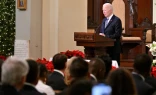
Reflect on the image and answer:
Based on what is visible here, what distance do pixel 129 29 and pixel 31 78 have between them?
37.0ft

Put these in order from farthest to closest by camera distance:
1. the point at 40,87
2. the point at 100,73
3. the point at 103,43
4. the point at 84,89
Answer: the point at 103,43 < the point at 100,73 < the point at 40,87 < the point at 84,89

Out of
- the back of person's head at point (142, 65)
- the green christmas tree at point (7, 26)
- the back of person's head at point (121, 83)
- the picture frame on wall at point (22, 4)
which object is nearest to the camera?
the back of person's head at point (121, 83)

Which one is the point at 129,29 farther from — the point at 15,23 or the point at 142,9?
the point at 15,23

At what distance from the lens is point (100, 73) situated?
4.53 m

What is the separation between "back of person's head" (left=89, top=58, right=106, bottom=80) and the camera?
4492mm

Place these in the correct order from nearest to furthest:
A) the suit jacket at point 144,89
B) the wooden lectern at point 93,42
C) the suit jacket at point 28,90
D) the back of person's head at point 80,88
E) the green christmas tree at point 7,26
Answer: the back of person's head at point 80,88 → the suit jacket at point 28,90 → the suit jacket at point 144,89 → the wooden lectern at point 93,42 → the green christmas tree at point 7,26

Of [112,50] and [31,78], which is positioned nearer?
[31,78]

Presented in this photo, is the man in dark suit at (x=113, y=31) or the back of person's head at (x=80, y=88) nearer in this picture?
the back of person's head at (x=80, y=88)

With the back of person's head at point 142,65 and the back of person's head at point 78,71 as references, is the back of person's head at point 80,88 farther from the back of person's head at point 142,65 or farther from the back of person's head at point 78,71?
the back of person's head at point 142,65

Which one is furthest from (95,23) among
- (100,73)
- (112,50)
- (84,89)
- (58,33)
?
(84,89)

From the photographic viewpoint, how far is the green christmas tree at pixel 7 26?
11008 mm

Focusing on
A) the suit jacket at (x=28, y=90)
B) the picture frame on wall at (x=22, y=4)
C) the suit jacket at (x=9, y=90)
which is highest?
the picture frame on wall at (x=22, y=4)

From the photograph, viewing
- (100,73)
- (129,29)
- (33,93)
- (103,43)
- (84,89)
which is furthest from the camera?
(129,29)

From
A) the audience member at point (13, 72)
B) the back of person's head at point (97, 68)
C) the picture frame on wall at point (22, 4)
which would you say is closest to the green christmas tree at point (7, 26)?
the picture frame on wall at point (22, 4)
